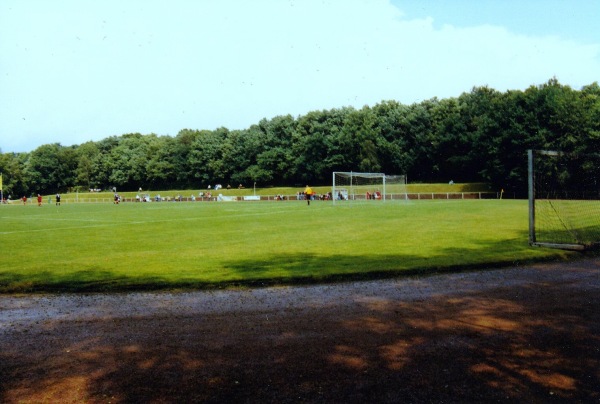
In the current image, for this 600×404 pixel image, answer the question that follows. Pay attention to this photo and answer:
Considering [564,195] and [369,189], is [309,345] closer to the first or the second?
[564,195]

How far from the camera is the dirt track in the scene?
4730 mm

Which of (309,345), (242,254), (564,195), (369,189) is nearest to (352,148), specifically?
(369,189)

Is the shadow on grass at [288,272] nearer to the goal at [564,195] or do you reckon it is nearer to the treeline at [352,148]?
the goal at [564,195]

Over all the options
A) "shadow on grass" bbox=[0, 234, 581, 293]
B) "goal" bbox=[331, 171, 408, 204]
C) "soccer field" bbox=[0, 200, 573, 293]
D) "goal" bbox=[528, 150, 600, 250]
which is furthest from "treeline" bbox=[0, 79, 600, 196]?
"shadow on grass" bbox=[0, 234, 581, 293]

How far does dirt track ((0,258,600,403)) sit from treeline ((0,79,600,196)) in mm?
63022

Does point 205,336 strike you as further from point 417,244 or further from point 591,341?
point 417,244

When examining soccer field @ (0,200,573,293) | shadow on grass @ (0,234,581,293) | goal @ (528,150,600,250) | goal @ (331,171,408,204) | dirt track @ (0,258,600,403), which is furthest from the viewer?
goal @ (331,171,408,204)

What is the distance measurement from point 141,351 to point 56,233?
1870cm

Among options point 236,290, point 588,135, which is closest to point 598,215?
point 236,290

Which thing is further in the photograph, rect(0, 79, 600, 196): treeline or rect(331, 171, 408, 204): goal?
rect(331, 171, 408, 204): goal

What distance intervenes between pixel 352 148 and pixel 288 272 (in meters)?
84.5

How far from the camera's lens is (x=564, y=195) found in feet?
82.3

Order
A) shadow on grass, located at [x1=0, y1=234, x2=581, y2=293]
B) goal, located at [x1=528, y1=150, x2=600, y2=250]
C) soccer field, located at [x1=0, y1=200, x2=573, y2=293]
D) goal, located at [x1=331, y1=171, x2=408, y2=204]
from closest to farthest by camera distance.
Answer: shadow on grass, located at [x1=0, y1=234, x2=581, y2=293] < soccer field, located at [x1=0, y1=200, x2=573, y2=293] < goal, located at [x1=528, y1=150, x2=600, y2=250] < goal, located at [x1=331, y1=171, x2=408, y2=204]

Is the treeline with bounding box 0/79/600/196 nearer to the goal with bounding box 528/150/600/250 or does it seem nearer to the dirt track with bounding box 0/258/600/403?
the goal with bounding box 528/150/600/250
